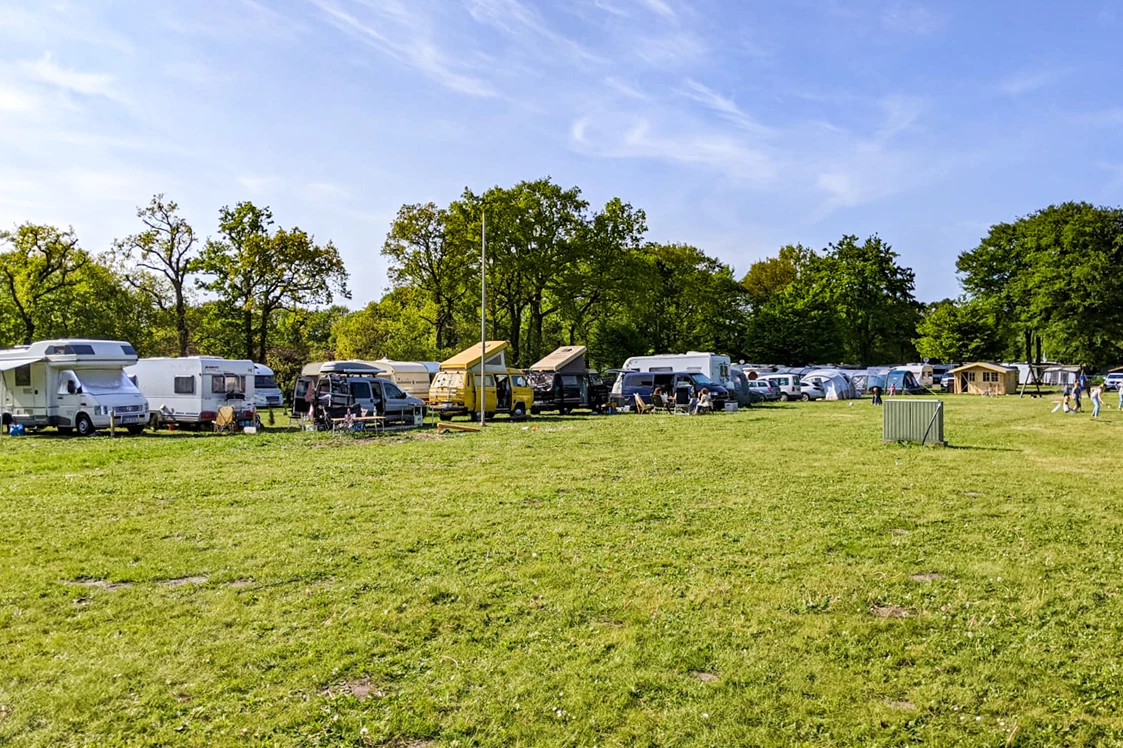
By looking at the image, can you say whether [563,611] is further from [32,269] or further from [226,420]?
[32,269]

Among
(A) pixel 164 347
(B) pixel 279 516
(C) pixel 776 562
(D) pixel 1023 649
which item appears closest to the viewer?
(D) pixel 1023 649

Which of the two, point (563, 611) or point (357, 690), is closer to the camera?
point (357, 690)

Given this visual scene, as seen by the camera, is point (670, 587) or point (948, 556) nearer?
point (670, 587)

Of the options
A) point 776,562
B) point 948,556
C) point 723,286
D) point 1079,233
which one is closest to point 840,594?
point 776,562

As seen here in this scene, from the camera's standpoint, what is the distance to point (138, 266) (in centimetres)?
3997

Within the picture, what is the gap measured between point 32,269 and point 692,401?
117ft

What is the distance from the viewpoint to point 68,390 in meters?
22.1

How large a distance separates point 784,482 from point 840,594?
5.95 m

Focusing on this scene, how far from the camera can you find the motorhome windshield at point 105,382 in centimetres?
2240

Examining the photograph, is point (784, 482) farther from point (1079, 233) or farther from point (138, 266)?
point (1079, 233)

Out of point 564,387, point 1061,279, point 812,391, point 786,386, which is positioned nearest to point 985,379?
point 1061,279

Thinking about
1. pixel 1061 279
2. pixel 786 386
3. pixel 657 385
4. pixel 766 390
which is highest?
pixel 1061 279

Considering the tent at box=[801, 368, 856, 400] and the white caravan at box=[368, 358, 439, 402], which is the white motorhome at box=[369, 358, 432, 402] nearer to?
the white caravan at box=[368, 358, 439, 402]

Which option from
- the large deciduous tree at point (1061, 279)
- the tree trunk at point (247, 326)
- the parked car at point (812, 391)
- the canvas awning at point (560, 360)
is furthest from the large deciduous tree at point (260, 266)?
the large deciduous tree at point (1061, 279)
